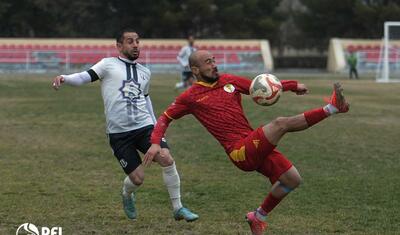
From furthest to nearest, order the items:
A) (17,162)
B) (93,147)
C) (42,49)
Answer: (42,49) < (93,147) < (17,162)

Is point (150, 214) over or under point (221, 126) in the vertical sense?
under

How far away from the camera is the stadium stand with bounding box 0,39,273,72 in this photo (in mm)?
44938

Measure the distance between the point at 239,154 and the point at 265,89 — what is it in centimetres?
67

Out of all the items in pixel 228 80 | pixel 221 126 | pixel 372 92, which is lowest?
pixel 372 92

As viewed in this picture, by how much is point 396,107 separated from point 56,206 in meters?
15.5

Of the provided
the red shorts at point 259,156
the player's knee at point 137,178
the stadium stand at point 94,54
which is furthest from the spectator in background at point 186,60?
the stadium stand at point 94,54

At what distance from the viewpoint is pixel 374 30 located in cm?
5769

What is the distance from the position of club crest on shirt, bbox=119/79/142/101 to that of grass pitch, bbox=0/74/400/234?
1.32m

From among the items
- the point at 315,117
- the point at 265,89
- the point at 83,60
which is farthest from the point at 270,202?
the point at 83,60

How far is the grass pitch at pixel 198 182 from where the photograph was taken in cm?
684

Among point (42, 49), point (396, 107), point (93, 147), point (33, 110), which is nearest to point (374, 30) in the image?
point (42, 49)

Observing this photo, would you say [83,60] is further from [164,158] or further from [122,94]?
[164,158]

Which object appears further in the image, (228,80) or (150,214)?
(150,214)

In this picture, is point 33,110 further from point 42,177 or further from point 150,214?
point 150,214
